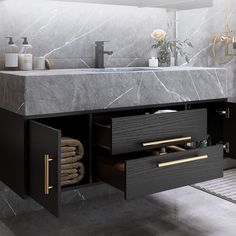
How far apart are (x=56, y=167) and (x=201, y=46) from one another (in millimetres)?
1942

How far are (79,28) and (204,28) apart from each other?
3.62ft

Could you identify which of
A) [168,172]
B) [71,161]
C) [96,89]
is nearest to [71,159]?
[71,161]

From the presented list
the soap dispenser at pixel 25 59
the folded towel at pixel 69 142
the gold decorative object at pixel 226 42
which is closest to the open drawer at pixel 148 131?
the folded towel at pixel 69 142

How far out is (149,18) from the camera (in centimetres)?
296

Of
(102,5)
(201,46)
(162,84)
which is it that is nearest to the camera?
(162,84)

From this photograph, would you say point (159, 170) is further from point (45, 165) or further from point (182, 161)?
point (45, 165)

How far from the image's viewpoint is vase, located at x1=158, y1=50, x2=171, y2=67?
2.97 metres

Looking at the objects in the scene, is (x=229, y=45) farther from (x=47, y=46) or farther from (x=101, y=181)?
(x=101, y=181)

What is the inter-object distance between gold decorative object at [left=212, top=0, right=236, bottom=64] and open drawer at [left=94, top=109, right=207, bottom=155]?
1.18 meters

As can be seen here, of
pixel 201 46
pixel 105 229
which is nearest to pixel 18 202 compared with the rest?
pixel 105 229

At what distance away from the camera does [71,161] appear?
86.4 inches

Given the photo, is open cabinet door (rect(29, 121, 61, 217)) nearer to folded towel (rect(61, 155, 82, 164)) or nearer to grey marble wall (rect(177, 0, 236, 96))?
folded towel (rect(61, 155, 82, 164))

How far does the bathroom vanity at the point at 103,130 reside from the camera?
195 cm

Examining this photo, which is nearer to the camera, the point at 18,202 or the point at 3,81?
the point at 3,81
